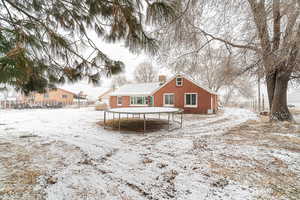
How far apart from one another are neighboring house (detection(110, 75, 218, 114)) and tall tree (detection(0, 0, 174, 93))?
1064cm

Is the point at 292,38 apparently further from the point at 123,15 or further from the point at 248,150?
the point at 123,15

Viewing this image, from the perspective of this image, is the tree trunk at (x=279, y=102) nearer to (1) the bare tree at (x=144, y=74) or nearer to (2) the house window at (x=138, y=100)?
(2) the house window at (x=138, y=100)

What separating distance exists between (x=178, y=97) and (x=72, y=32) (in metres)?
11.3

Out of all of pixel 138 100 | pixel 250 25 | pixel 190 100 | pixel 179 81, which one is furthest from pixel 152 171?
pixel 138 100

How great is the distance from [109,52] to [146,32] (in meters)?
1.15

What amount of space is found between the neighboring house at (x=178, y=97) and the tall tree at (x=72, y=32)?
10642 mm

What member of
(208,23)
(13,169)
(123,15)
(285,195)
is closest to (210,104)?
(208,23)

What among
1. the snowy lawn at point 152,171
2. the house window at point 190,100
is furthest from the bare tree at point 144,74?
the snowy lawn at point 152,171

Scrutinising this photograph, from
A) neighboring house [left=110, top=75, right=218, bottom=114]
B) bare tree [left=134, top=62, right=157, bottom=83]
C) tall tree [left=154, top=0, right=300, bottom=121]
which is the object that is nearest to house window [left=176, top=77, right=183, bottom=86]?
neighboring house [left=110, top=75, right=218, bottom=114]

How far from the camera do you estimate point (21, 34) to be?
2.24m

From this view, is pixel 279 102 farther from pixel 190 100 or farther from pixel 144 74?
pixel 144 74

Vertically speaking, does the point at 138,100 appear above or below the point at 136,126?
above

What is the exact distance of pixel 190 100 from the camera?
13102mm

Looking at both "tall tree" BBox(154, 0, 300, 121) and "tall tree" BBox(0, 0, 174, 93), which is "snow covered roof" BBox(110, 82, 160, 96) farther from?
"tall tree" BBox(0, 0, 174, 93)
